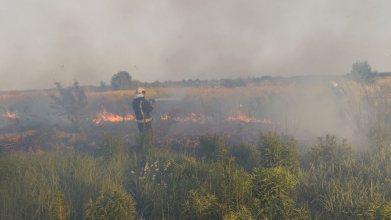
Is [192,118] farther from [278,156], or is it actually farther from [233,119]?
[278,156]

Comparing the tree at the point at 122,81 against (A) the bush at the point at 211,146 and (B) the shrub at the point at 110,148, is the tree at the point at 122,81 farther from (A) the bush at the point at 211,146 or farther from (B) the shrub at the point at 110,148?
(A) the bush at the point at 211,146

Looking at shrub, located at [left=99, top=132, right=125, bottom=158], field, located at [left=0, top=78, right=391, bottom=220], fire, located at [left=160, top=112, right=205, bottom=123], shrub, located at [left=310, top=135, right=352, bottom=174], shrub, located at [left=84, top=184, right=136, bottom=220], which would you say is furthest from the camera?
fire, located at [left=160, top=112, right=205, bottom=123]

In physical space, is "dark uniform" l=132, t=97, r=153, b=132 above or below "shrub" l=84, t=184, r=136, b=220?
above

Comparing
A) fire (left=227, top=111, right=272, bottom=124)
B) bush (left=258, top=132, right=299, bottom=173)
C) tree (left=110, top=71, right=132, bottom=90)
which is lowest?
fire (left=227, top=111, right=272, bottom=124)

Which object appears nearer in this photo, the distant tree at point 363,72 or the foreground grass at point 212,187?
the foreground grass at point 212,187

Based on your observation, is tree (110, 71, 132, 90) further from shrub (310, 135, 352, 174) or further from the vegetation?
shrub (310, 135, 352, 174)

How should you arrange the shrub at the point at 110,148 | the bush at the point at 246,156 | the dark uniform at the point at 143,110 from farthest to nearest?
1. the dark uniform at the point at 143,110
2. the shrub at the point at 110,148
3. the bush at the point at 246,156

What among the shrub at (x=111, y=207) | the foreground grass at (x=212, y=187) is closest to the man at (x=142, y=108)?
the foreground grass at (x=212, y=187)

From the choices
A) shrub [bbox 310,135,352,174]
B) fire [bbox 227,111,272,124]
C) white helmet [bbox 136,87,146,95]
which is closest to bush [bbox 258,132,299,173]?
shrub [bbox 310,135,352,174]

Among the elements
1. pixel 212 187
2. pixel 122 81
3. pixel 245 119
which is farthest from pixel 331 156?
pixel 122 81

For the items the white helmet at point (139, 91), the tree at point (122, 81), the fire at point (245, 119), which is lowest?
the fire at point (245, 119)

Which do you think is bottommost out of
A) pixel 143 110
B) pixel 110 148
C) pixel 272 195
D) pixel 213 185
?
pixel 213 185

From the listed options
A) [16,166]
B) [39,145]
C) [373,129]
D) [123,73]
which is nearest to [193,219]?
[16,166]

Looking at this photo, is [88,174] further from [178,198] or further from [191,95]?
[191,95]
